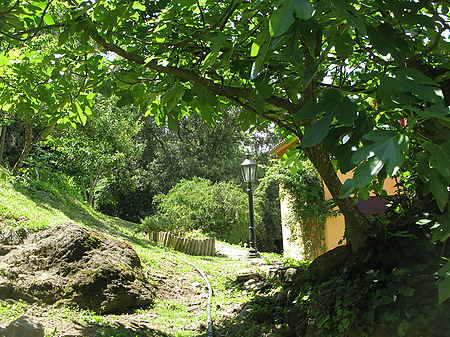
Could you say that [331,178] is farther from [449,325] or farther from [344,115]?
[344,115]

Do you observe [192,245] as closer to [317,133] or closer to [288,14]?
[317,133]

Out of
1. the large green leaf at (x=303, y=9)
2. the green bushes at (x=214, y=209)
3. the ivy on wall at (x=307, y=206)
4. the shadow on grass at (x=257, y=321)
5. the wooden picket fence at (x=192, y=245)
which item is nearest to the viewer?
the large green leaf at (x=303, y=9)

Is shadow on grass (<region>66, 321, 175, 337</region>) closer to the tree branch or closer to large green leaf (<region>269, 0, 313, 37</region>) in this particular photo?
the tree branch

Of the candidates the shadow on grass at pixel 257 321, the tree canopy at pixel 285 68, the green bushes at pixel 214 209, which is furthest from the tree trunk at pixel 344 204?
the green bushes at pixel 214 209

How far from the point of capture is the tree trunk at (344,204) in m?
3.79

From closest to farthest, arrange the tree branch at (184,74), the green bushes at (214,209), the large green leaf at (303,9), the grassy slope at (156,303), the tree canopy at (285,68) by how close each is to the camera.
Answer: the large green leaf at (303,9), the tree canopy at (285,68), the tree branch at (184,74), the grassy slope at (156,303), the green bushes at (214,209)

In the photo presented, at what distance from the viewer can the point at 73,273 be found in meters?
6.23

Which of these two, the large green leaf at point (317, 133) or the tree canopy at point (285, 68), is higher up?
the tree canopy at point (285, 68)

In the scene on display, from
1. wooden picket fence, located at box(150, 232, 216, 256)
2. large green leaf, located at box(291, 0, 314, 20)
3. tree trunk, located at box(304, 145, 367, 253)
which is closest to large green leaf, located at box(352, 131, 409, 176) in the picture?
large green leaf, located at box(291, 0, 314, 20)

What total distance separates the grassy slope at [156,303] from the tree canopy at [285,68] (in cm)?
226

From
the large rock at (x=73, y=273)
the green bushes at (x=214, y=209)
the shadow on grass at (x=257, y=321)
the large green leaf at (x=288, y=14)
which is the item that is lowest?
the shadow on grass at (x=257, y=321)

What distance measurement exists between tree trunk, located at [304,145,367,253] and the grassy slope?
2233 millimetres

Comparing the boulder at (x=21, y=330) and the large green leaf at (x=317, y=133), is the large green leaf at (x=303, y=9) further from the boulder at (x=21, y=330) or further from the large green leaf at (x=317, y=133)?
the boulder at (x=21, y=330)

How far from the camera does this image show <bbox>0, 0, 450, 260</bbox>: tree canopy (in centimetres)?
147
